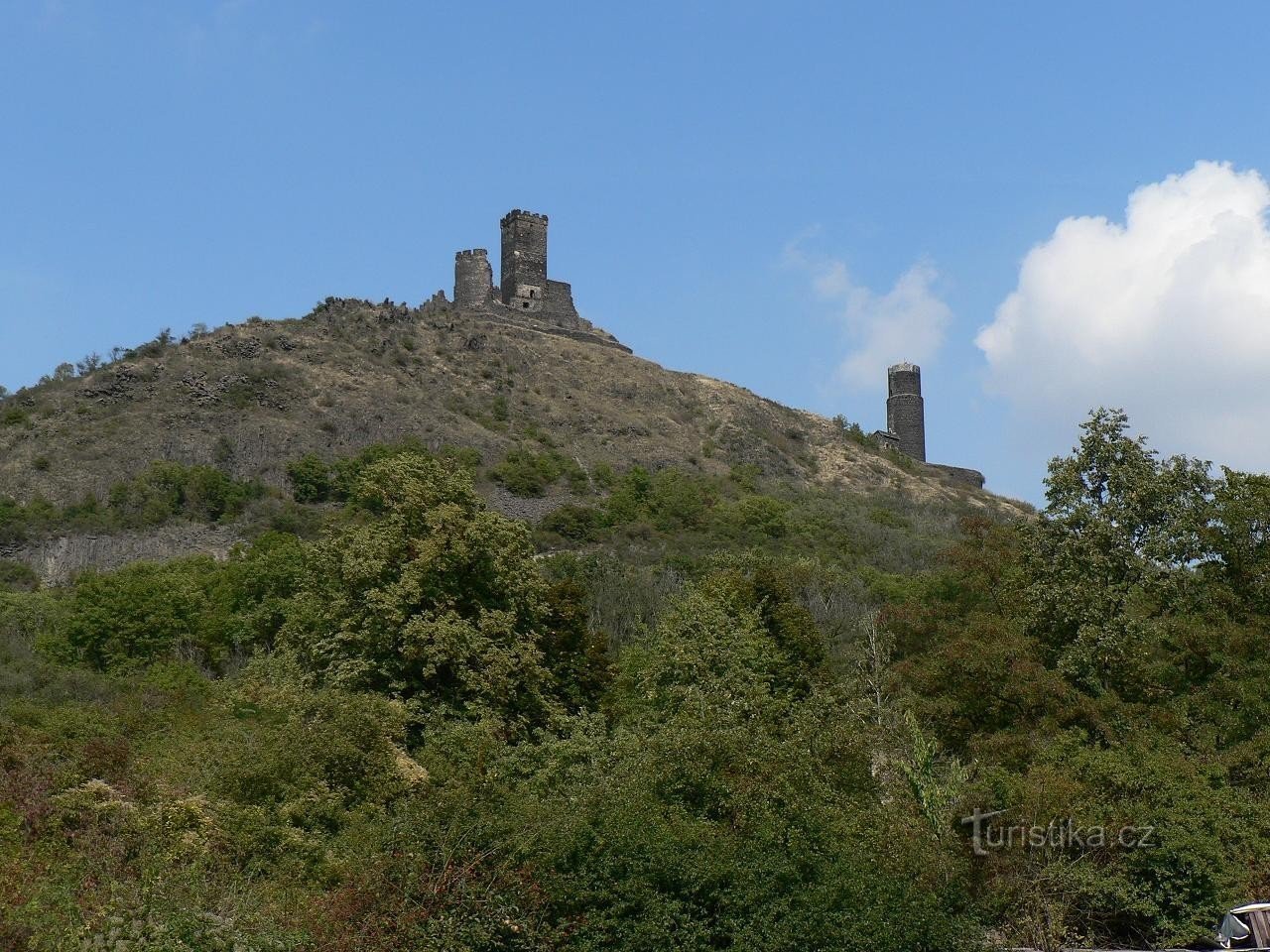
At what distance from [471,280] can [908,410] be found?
31.0m

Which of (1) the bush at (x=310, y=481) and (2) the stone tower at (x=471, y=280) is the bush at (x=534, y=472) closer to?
(1) the bush at (x=310, y=481)

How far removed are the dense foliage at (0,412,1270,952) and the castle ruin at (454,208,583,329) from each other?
221 feet

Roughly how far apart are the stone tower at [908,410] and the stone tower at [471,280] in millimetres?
28206

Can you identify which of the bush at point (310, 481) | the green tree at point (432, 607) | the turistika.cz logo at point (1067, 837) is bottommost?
the turistika.cz logo at point (1067, 837)

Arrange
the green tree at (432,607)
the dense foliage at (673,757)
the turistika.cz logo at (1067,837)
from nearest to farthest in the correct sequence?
the dense foliage at (673,757), the turistika.cz logo at (1067,837), the green tree at (432,607)

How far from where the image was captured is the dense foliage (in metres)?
18.0

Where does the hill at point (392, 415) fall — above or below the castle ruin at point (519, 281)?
below

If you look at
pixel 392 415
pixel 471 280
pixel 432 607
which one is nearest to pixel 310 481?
pixel 392 415

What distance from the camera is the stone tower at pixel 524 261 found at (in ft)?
342

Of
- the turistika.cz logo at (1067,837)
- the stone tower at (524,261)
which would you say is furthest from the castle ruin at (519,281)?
the turistika.cz logo at (1067,837)

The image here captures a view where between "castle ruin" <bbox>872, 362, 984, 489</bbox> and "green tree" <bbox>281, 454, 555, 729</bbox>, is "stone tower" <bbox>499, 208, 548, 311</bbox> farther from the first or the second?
"green tree" <bbox>281, 454, 555, 729</bbox>

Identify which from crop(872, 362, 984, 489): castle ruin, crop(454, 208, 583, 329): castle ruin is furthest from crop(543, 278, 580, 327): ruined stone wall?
crop(872, 362, 984, 489): castle ruin

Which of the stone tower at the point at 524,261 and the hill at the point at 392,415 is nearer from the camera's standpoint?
the hill at the point at 392,415

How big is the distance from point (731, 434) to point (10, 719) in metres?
69.7
